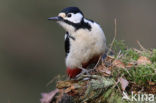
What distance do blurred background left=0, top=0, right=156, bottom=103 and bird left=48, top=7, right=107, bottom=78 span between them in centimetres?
459

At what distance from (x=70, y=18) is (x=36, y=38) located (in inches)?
200

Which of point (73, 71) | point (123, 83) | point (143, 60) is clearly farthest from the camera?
point (73, 71)

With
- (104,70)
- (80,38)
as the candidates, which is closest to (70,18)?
(80,38)

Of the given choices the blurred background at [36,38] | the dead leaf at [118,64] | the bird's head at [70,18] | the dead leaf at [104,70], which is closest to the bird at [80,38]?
the bird's head at [70,18]

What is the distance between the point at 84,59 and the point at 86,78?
2.72 feet

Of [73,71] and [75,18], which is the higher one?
[75,18]

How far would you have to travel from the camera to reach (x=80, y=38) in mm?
5242

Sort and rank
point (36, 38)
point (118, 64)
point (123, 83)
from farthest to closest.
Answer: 1. point (36, 38)
2. point (118, 64)
3. point (123, 83)

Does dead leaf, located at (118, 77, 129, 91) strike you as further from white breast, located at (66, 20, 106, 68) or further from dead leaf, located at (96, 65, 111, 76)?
white breast, located at (66, 20, 106, 68)

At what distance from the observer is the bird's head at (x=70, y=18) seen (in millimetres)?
5164

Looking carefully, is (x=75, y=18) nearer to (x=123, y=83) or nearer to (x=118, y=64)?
(x=118, y=64)

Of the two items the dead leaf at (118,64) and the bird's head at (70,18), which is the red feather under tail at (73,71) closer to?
the bird's head at (70,18)

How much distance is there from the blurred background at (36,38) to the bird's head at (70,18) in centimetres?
471

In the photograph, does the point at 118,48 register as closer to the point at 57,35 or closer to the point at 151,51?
the point at 151,51
